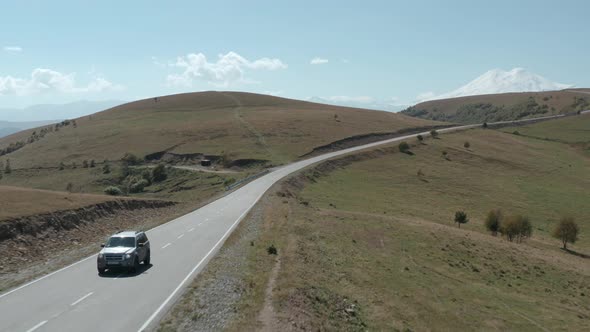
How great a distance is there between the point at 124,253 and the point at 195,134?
89686 millimetres

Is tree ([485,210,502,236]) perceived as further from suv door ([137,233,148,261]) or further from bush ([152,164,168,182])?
bush ([152,164,168,182])

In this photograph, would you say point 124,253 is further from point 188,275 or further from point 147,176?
point 147,176

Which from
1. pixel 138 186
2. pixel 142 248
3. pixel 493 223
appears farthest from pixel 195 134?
pixel 142 248

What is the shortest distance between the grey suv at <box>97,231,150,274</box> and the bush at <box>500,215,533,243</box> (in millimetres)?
37218

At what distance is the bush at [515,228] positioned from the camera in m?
46.7

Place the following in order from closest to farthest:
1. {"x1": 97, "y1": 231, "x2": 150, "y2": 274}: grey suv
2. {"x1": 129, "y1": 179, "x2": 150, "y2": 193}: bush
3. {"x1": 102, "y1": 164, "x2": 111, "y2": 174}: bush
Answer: {"x1": 97, "y1": 231, "x2": 150, "y2": 274}: grey suv < {"x1": 129, "y1": 179, "x2": 150, "y2": 193}: bush < {"x1": 102, "y1": 164, "x2": 111, "y2": 174}: bush

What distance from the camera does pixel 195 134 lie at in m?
110

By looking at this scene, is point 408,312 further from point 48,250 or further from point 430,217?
point 430,217

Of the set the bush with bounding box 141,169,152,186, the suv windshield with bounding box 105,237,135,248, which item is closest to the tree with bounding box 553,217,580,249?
the suv windshield with bounding box 105,237,135,248

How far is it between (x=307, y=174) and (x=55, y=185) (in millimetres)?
44317

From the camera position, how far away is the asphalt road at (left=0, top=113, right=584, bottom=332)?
16.1 meters

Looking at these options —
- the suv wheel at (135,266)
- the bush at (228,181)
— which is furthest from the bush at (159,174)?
the suv wheel at (135,266)

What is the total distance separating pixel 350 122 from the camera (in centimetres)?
13012

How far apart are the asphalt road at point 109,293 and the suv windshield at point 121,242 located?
1474 mm
